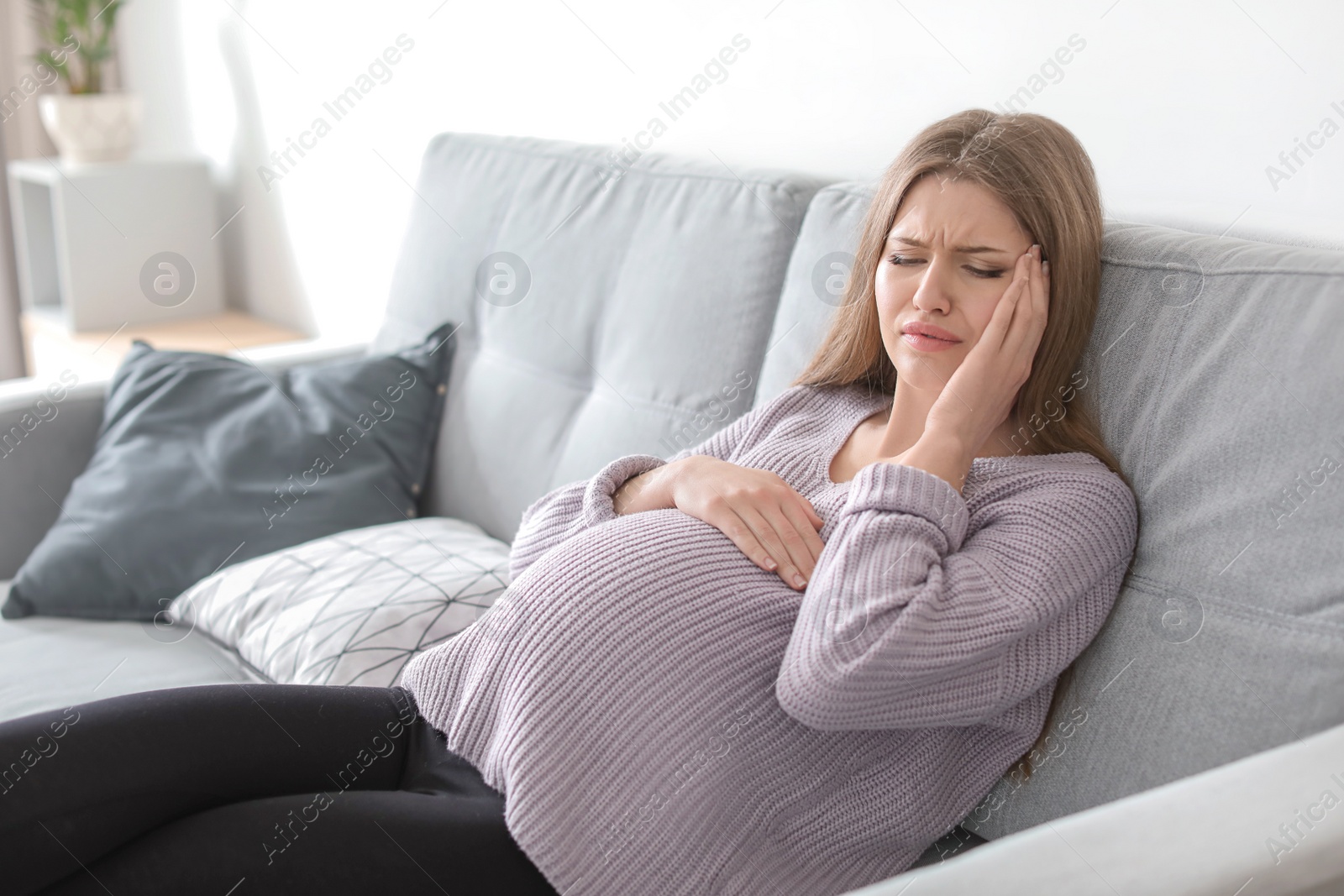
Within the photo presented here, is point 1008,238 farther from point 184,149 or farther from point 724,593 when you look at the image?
point 184,149

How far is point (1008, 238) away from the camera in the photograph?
43.3 inches

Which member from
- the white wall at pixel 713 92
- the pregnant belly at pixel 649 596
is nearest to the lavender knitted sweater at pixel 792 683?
the pregnant belly at pixel 649 596

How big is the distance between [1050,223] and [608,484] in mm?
542

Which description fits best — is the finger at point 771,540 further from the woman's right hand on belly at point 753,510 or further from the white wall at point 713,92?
the white wall at point 713,92

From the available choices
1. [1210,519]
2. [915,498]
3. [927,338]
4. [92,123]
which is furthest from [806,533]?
[92,123]

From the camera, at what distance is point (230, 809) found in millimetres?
964

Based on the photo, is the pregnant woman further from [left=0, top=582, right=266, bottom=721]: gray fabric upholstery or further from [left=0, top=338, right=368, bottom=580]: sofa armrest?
[left=0, top=338, right=368, bottom=580]: sofa armrest

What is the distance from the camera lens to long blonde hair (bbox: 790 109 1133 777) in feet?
3.55

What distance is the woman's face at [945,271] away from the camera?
43.4 inches

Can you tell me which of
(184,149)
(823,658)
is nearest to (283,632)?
(823,658)

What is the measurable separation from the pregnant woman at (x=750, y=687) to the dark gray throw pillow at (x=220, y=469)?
598 millimetres

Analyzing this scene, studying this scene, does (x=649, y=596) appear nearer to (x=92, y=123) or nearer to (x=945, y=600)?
(x=945, y=600)

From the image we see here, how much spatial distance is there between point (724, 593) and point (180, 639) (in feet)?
2.89

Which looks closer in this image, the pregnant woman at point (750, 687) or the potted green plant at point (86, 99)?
the pregnant woman at point (750, 687)
